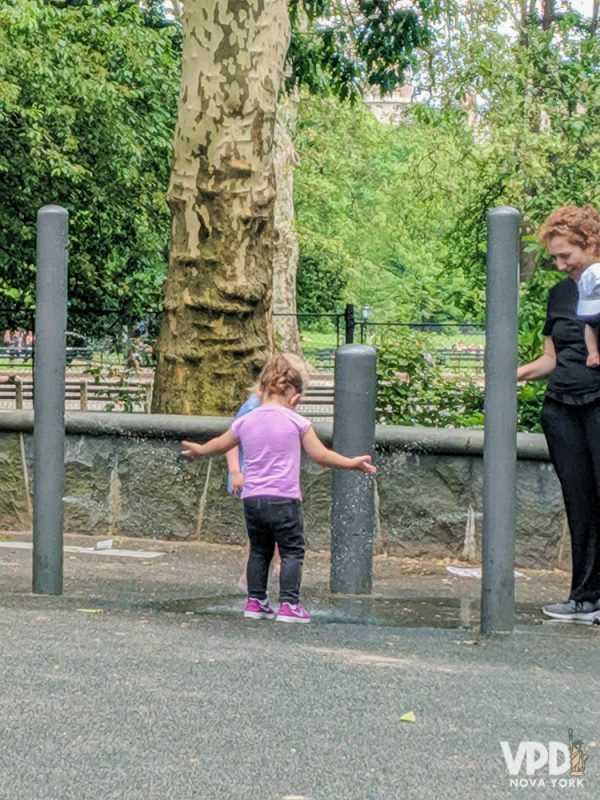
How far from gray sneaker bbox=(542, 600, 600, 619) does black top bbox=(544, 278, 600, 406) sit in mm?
856

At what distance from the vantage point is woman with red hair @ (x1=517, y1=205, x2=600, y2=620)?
248 inches

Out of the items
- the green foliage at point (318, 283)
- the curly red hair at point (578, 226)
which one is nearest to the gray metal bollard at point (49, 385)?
the curly red hair at point (578, 226)

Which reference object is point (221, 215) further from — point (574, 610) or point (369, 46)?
point (369, 46)

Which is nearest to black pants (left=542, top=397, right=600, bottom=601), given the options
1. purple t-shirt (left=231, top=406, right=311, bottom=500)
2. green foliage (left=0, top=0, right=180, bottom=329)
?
purple t-shirt (left=231, top=406, right=311, bottom=500)

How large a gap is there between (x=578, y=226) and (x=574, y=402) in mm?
728

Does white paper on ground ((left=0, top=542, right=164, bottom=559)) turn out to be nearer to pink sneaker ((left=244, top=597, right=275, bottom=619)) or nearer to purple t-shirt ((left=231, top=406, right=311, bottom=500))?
pink sneaker ((left=244, top=597, right=275, bottom=619))

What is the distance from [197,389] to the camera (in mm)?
9797

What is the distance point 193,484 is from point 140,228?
38.9 ft

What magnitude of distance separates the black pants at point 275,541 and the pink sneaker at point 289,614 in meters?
0.02

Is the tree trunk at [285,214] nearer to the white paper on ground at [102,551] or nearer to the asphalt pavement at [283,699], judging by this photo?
the white paper on ground at [102,551]

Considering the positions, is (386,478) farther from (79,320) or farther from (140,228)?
(140,228)

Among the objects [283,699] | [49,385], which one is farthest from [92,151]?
[283,699]

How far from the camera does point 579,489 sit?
6414 mm

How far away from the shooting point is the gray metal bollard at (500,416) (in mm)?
5844
